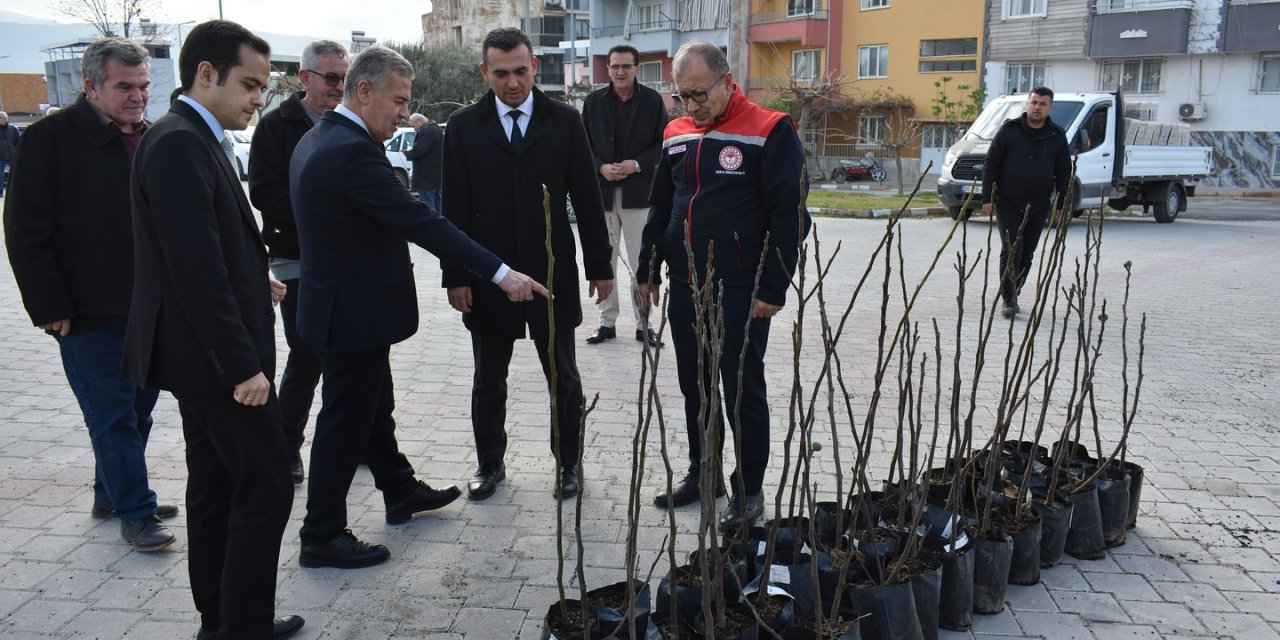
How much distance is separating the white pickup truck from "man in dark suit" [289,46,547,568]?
45.2ft

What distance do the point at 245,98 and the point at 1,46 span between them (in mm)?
86396

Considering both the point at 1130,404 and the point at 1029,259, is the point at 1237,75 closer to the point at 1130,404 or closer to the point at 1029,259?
the point at 1029,259

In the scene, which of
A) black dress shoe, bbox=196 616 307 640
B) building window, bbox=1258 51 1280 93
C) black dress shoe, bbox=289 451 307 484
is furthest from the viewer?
building window, bbox=1258 51 1280 93

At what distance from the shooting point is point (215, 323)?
2.74 m

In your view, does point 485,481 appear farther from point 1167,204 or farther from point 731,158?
point 1167,204

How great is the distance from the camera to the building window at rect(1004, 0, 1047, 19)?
1342 inches

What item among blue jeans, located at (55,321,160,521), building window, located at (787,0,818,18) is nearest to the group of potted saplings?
blue jeans, located at (55,321,160,521)

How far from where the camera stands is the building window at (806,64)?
41.4 metres

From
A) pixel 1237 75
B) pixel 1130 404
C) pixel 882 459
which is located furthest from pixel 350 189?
pixel 1237 75

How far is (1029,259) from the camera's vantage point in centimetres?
823

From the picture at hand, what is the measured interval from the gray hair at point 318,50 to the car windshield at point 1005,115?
14.7m

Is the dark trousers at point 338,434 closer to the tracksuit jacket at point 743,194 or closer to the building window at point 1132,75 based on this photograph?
the tracksuit jacket at point 743,194

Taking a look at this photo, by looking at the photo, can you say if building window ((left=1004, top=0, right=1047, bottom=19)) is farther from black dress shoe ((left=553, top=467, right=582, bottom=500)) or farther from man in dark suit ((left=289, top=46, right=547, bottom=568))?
man in dark suit ((left=289, top=46, right=547, bottom=568))

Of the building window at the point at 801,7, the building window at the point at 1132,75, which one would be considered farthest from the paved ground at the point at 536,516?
the building window at the point at 801,7
